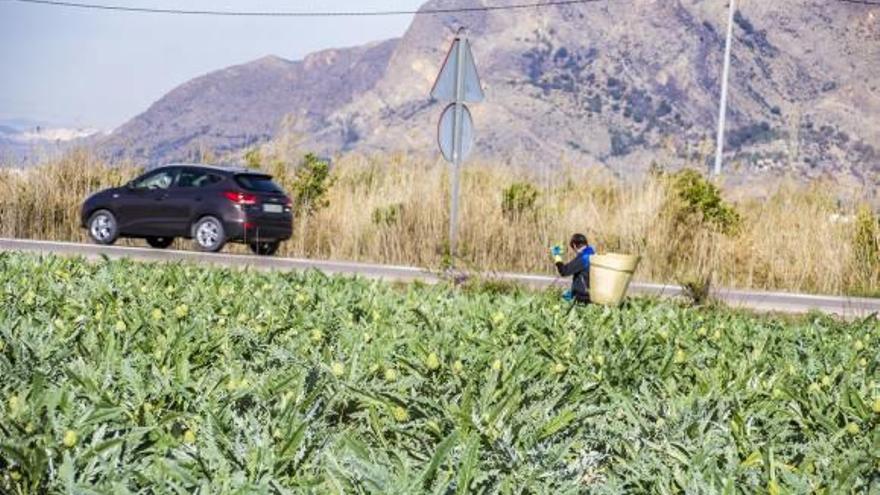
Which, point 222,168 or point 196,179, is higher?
point 222,168

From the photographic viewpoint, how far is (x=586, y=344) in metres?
5.93

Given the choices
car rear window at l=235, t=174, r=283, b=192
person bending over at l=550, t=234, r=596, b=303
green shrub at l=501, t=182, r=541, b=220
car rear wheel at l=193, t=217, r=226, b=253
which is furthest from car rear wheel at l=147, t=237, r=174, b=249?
person bending over at l=550, t=234, r=596, b=303

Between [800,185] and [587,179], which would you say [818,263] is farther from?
[587,179]

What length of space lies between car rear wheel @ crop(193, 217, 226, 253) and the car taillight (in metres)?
0.52

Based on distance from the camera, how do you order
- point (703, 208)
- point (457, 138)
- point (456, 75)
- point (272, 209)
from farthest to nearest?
point (272, 209) → point (703, 208) → point (456, 75) → point (457, 138)

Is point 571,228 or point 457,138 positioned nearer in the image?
point 457,138

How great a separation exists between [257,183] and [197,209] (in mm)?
1104

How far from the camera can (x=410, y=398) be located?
4.10m

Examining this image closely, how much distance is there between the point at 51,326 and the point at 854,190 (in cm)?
1522

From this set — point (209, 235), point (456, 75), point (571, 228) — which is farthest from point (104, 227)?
point (456, 75)

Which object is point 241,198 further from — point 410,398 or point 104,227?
point 410,398

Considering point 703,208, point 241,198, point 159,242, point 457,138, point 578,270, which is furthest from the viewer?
point 159,242

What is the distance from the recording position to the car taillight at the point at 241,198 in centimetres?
2141

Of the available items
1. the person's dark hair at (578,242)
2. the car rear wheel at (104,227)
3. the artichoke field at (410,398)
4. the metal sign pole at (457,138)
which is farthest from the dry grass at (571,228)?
the artichoke field at (410,398)
